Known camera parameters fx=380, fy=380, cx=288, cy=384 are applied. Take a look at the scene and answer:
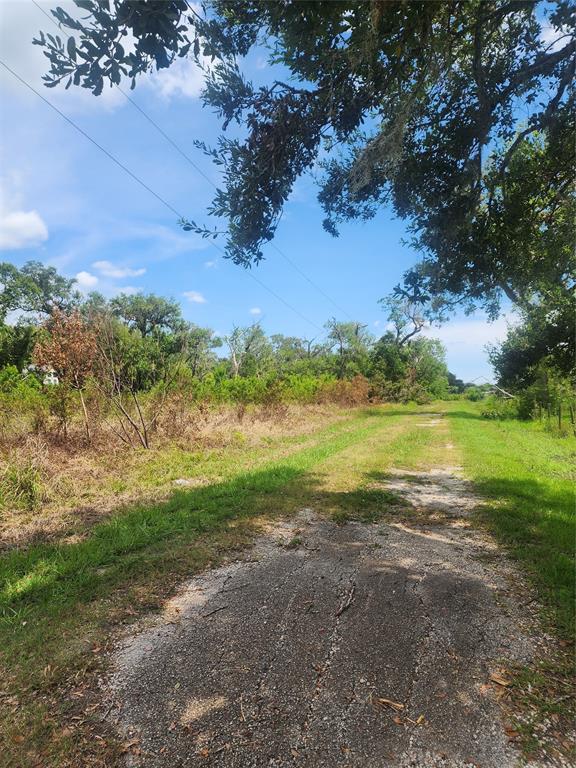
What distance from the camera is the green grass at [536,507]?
350 centimetres

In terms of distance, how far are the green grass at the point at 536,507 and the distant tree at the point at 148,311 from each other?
3992 centimetres

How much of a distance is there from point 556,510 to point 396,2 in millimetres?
6293

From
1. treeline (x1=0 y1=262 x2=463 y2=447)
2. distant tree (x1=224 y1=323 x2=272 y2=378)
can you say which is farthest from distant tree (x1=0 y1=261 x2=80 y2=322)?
distant tree (x1=224 y1=323 x2=272 y2=378)

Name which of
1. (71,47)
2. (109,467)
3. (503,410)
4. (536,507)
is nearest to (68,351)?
(109,467)

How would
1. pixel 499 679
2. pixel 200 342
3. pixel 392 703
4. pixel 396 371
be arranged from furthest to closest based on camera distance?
pixel 200 342 < pixel 396 371 < pixel 499 679 < pixel 392 703

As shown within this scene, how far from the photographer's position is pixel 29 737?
6.58 feet

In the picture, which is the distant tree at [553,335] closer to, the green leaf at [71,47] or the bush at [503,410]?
the green leaf at [71,47]

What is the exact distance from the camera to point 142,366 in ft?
62.3

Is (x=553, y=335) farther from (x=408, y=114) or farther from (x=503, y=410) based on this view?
(x=503, y=410)

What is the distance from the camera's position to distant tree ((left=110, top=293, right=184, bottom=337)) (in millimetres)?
44062

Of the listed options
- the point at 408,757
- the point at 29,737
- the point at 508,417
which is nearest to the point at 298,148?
the point at 408,757

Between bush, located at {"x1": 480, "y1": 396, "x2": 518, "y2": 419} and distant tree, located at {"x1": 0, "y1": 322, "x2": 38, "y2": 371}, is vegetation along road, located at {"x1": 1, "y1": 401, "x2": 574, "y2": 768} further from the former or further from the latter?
distant tree, located at {"x1": 0, "y1": 322, "x2": 38, "y2": 371}

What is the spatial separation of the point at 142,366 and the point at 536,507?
1745 cm

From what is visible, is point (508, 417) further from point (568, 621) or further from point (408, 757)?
point (408, 757)
